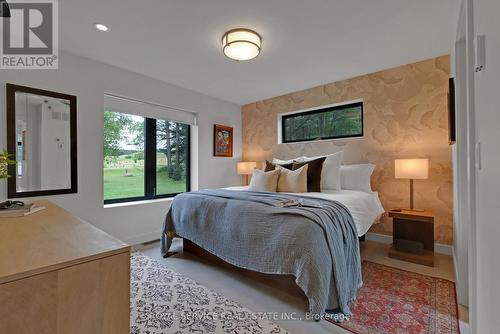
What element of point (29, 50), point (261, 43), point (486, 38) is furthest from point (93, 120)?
point (486, 38)

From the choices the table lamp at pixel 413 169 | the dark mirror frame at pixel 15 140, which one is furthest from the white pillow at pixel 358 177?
the dark mirror frame at pixel 15 140

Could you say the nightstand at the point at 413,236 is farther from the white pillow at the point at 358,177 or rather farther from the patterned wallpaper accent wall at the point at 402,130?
the white pillow at the point at 358,177

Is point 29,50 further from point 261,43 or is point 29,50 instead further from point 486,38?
point 486,38

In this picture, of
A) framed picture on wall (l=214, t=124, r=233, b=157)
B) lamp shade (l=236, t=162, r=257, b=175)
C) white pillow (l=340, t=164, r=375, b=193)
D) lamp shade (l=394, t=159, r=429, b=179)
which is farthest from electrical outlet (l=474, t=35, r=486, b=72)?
framed picture on wall (l=214, t=124, r=233, b=157)

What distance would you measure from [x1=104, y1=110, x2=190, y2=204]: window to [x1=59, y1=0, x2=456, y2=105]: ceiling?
77 centimetres

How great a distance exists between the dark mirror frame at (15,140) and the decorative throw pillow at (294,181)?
245cm

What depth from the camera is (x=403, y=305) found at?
66.4 inches

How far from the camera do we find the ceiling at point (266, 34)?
6.17 ft

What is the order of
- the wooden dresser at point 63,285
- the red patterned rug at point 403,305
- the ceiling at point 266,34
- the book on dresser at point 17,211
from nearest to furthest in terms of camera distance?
the wooden dresser at point 63,285 → the book on dresser at point 17,211 → the red patterned rug at point 403,305 → the ceiling at point 266,34

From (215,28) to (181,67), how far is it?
3.32 ft

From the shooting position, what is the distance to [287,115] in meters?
4.27

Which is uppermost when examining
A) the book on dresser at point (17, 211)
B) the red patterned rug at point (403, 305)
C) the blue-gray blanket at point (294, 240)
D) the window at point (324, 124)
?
the window at point (324, 124)

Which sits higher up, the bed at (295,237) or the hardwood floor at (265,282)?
the bed at (295,237)

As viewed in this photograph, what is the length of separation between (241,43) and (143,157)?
2232 mm
